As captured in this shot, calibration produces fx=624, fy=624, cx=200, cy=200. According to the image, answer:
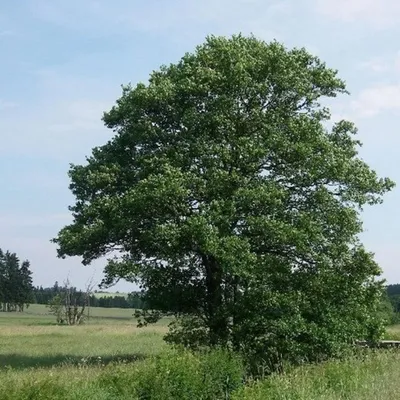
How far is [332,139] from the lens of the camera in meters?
28.2

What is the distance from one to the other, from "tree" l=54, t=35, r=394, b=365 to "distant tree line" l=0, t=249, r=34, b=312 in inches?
5130

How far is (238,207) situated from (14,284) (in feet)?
450

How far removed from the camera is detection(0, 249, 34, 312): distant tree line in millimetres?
150375

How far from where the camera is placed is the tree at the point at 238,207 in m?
23.6

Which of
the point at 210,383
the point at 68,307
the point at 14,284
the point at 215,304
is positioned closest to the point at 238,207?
the point at 215,304

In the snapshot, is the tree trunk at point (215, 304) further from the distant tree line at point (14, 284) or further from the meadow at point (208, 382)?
the distant tree line at point (14, 284)

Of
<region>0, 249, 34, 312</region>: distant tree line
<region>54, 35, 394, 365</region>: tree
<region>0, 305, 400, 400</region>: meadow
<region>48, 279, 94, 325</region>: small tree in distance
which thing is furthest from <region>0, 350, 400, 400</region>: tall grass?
<region>0, 249, 34, 312</region>: distant tree line

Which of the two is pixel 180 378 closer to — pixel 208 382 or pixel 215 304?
pixel 208 382

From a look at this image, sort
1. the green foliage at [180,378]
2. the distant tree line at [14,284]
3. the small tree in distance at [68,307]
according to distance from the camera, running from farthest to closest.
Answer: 1. the distant tree line at [14,284]
2. the small tree in distance at [68,307]
3. the green foliage at [180,378]

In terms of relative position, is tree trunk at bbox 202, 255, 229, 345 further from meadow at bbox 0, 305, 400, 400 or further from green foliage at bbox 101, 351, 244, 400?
green foliage at bbox 101, 351, 244, 400

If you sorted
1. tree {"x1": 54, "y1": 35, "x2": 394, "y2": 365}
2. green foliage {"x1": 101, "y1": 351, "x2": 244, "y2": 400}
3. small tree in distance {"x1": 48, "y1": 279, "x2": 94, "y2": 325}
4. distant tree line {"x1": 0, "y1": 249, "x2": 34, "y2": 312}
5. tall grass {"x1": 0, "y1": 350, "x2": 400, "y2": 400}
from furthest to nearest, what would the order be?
distant tree line {"x1": 0, "y1": 249, "x2": 34, "y2": 312} < small tree in distance {"x1": 48, "y1": 279, "x2": 94, "y2": 325} < tree {"x1": 54, "y1": 35, "x2": 394, "y2": 365} < green foliage {"x1": 101, "y1": 351, "x2": 244, "y2": 400} < tall grass {"x1": 0, "y1": 350, "x2": 400, "y2": 400}

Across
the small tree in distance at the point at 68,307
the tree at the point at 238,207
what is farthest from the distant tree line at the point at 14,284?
the tree at the point at 238,207

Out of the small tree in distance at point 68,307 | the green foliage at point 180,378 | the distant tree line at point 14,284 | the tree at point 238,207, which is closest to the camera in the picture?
the green foliage at point 180,378

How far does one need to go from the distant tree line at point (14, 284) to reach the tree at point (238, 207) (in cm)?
13031
